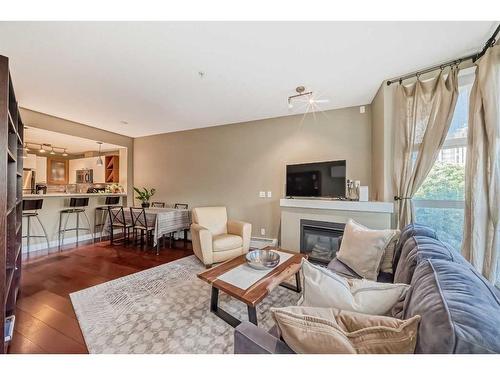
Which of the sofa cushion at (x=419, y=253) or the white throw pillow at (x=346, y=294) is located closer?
the white throw pillow at (x=346, y=294)

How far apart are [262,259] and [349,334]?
4.95ft

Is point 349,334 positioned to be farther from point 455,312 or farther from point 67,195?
point 67,195

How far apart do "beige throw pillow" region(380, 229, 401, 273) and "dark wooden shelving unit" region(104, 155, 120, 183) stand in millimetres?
6450

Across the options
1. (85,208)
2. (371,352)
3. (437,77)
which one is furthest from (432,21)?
(85,208)

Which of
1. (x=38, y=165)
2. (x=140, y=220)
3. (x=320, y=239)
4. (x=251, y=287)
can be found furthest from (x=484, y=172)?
(x=38, y=165)

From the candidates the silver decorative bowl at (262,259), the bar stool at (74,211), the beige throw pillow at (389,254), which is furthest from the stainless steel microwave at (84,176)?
the beige throw pillow at (389,254)

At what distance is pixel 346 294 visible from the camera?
95 centimetres

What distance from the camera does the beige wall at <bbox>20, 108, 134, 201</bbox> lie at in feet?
11.8

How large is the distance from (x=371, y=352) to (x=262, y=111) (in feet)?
11.6

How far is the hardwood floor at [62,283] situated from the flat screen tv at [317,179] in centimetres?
238

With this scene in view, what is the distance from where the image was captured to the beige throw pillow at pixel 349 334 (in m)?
0.69

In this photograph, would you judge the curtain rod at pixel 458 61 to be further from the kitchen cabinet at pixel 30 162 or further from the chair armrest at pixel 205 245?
the kitchen cabinet at pixel 30 162

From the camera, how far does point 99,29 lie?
172 centimetres
